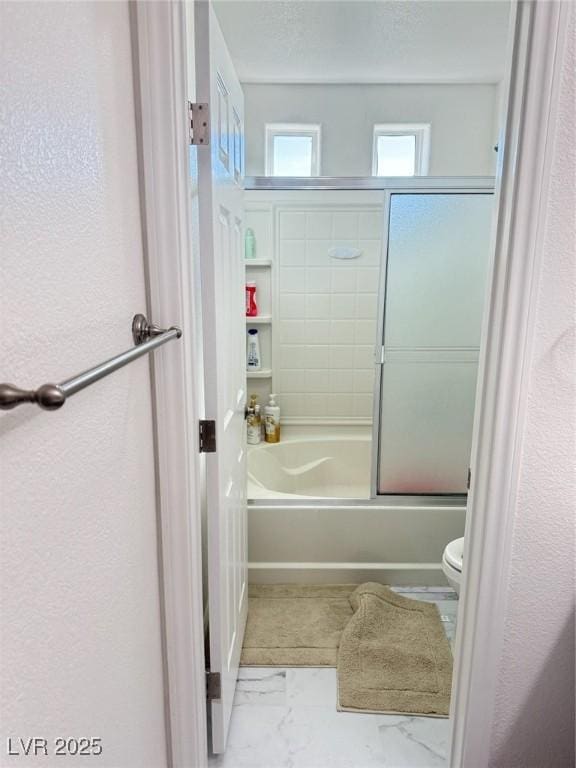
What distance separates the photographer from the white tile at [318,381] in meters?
3.17

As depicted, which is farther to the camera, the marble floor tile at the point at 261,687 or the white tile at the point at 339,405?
the white tile at the point at 339,405

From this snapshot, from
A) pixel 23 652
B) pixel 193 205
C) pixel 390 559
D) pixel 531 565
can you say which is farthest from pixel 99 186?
pixel 390 559

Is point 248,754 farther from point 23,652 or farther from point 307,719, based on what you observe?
point 23,652

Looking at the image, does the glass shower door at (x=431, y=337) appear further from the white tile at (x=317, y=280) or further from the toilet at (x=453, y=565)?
the white tile at (x=317, y=280)

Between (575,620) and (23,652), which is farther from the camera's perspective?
(575,620)

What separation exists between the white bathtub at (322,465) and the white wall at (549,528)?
175cm

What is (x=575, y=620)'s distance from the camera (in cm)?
117

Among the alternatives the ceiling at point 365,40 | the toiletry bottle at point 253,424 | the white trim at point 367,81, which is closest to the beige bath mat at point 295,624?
the toiletry bottle at point 253,424

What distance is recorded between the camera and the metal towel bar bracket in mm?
503

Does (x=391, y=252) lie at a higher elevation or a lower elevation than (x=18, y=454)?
higher

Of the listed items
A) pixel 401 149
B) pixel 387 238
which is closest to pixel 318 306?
pixel 387 238

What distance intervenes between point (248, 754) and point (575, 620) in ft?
3.58

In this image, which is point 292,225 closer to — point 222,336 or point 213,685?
point 222,336

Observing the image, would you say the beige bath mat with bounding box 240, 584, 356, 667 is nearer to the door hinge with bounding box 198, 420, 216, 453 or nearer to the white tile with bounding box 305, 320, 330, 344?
the door hinge with bounding box 198, 420, 216, 453
